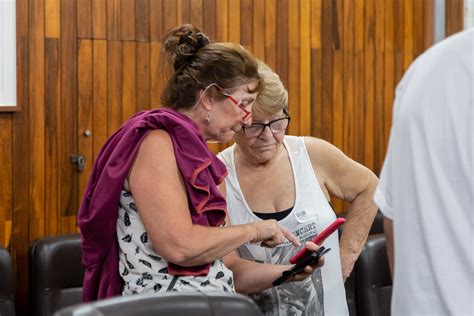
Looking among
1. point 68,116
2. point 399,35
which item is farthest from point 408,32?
point 68,116

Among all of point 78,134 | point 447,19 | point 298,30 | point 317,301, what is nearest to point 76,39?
point 78,134

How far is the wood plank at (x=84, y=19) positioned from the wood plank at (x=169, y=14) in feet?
1.43

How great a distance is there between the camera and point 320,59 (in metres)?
5.02

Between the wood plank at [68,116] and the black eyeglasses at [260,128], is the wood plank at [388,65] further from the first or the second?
the black eyeglasses at [260,128]

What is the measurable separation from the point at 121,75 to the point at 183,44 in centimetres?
206

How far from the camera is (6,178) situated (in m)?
4.00

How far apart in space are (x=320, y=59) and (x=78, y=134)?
1.63m

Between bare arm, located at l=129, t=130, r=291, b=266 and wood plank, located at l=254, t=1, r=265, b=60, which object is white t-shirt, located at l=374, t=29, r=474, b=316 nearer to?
bare arm, located at l=129, t=130, r=291, b=266

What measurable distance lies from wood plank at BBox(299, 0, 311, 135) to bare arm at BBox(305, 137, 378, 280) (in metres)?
2.08

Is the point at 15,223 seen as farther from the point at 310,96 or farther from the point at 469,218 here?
the point at 469,218

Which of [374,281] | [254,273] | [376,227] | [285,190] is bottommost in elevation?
[374,281]

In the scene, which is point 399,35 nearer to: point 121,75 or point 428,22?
point 428,22

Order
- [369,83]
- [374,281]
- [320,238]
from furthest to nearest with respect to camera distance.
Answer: [369,83] → [374,281] → [320,238]

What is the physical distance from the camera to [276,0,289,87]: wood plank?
4828 mm
